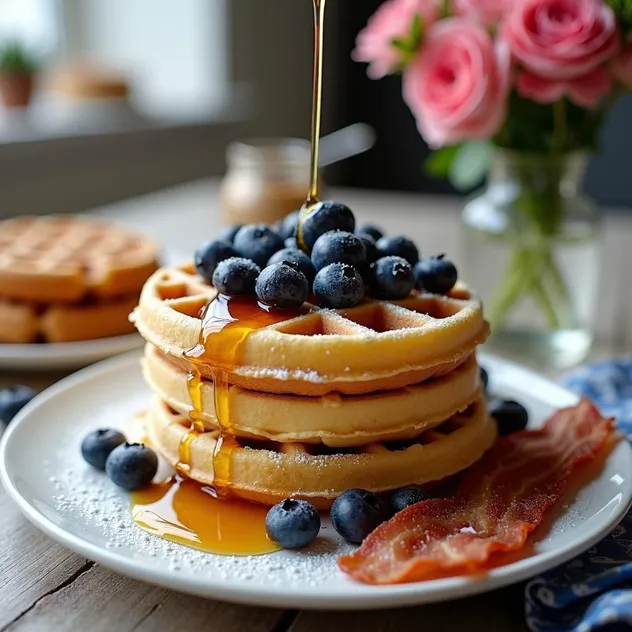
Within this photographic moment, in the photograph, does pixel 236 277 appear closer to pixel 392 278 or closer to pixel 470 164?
pixel 392 278

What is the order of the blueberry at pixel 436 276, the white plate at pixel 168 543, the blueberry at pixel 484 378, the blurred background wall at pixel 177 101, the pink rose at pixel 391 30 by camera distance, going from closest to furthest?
the white plate at pixel 168 543
the blueberry at pixel 436 276
the blueberry at pixel 484 378
the pink rose at pixel 391 30
the blurred background wall at pixel 177 101

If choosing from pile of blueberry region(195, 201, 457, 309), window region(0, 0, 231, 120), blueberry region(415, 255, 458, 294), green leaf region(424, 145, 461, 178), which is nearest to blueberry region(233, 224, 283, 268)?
pile of blueberry region(195, 201, 457, 309)

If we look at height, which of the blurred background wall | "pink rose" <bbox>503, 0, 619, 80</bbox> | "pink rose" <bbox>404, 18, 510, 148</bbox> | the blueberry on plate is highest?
"pink rose" <bbox>503, 0, 619, 80</bbox>

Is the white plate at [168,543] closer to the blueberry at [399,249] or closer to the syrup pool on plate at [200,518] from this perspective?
the syrup pool on plate at [200,518]

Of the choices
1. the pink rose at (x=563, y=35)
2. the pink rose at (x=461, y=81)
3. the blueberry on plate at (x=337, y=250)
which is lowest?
the blueberry on plate at (x=337, y=250)

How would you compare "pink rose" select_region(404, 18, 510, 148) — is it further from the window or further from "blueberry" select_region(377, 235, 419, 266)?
the window

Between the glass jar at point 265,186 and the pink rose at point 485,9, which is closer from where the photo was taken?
the pink rose at point 485,9

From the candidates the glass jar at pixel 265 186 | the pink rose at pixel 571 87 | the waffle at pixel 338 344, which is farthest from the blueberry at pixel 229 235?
the glass jar at pixel 265 186
